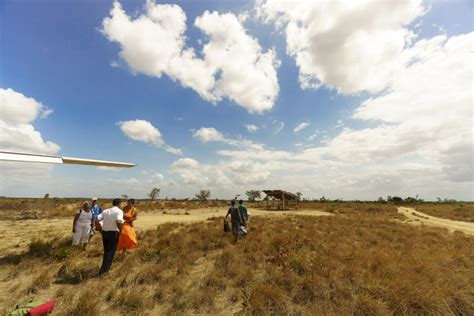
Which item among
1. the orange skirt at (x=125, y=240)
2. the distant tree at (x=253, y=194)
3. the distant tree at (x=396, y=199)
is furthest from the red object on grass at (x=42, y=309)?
the distant tree at (x=396, y=199)

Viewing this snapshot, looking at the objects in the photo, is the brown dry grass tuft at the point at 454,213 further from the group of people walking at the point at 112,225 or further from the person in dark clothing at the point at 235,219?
the group of people walking at the point at 112,225

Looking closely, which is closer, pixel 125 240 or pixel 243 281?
pixel 243 281

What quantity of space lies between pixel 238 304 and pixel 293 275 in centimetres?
196

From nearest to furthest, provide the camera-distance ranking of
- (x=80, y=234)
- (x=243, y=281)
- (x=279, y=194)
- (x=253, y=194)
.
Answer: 1. (x=243, y=281)
2. (x=80, y=234)
3. (x=279, y=194)
4. (x=253, y=194)

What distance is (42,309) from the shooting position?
4500 mm

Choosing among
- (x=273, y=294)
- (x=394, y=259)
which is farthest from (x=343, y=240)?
(x=273, y=294)

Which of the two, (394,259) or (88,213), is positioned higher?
(88,213)

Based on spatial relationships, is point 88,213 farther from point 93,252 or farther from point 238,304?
point 238,304

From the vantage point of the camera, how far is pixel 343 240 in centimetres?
1187

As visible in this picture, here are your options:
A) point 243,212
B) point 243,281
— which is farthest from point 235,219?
point 243,281

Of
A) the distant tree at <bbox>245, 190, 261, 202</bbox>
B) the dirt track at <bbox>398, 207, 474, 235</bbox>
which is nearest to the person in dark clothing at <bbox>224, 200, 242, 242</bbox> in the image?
the dirt track at <bbox>398, 207, 474, 235</bbox>

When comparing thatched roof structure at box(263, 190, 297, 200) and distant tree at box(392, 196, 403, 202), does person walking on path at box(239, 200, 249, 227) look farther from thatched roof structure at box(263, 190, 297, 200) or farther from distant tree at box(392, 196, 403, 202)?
distant tree at box(392, 196, 403, 202)

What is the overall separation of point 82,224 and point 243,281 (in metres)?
6.65

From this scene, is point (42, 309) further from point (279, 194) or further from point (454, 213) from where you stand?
point (454, 213)
